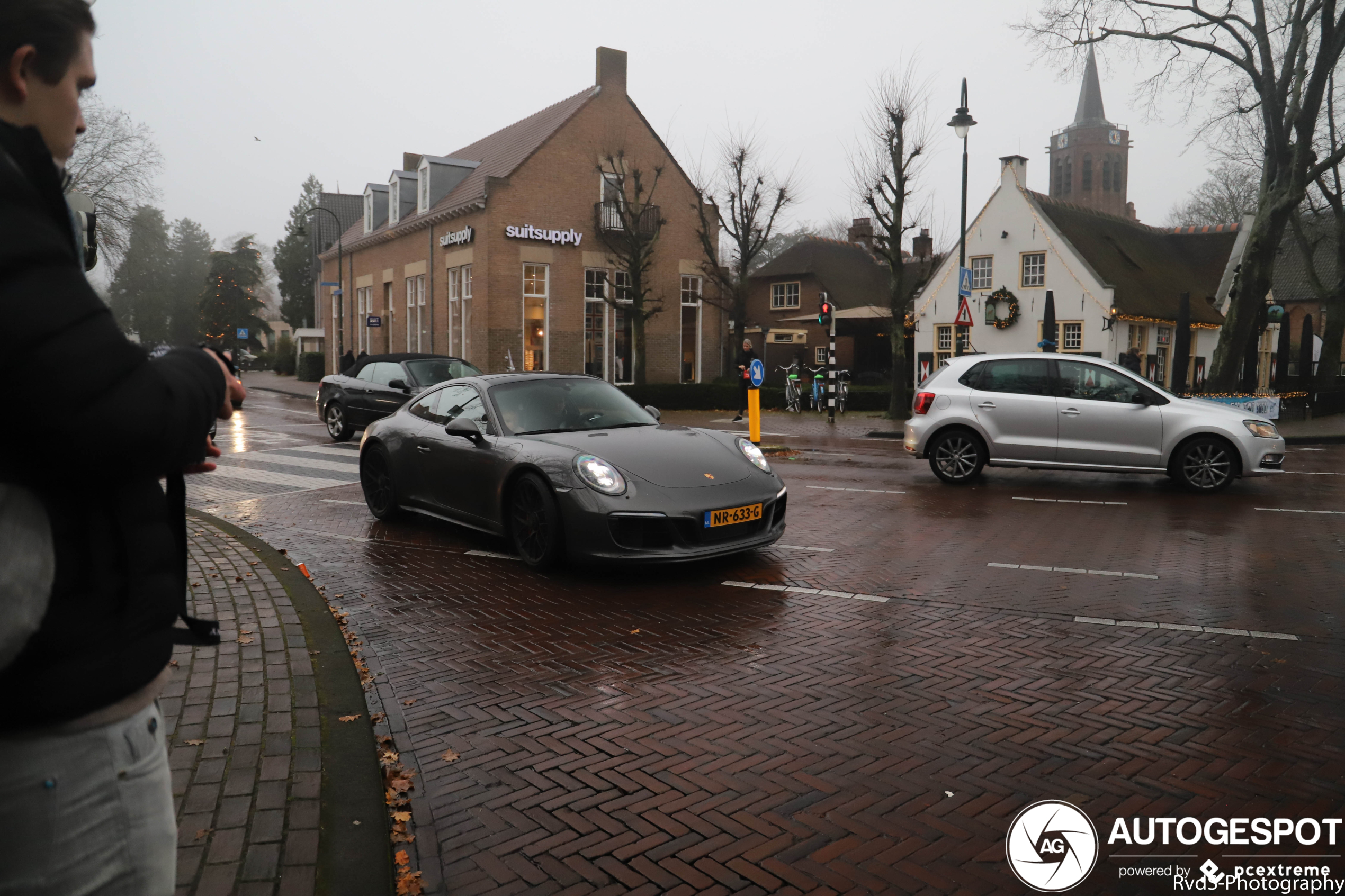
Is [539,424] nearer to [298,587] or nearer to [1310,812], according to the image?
[298,587]

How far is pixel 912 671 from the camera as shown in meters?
4.66

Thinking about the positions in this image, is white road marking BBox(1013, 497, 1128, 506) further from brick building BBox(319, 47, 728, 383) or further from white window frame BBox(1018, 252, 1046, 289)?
white window frame BBox(1018, 252, 1046, 289)

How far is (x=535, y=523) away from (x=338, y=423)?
11.6 metres

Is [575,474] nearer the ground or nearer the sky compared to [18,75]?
nearer the ground

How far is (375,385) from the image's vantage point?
16703 millimetres

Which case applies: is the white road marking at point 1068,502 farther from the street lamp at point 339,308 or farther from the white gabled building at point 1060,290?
the street lamp at point 339,308

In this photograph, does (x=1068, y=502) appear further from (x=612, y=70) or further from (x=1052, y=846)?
(x=612, y=70)

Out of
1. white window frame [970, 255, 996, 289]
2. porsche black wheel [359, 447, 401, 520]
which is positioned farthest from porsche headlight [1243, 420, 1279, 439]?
white window frame [970, 255, 996, 289]

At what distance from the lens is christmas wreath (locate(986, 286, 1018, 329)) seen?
3616cm

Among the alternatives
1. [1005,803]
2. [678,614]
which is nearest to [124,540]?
[1005,803]

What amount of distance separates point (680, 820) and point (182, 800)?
168 centimetres

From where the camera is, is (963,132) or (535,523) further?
(963,132)

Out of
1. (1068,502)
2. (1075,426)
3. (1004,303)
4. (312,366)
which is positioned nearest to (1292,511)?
(1068,502)

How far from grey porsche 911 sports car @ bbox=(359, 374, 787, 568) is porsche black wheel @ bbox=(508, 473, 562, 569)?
0.03 feet
